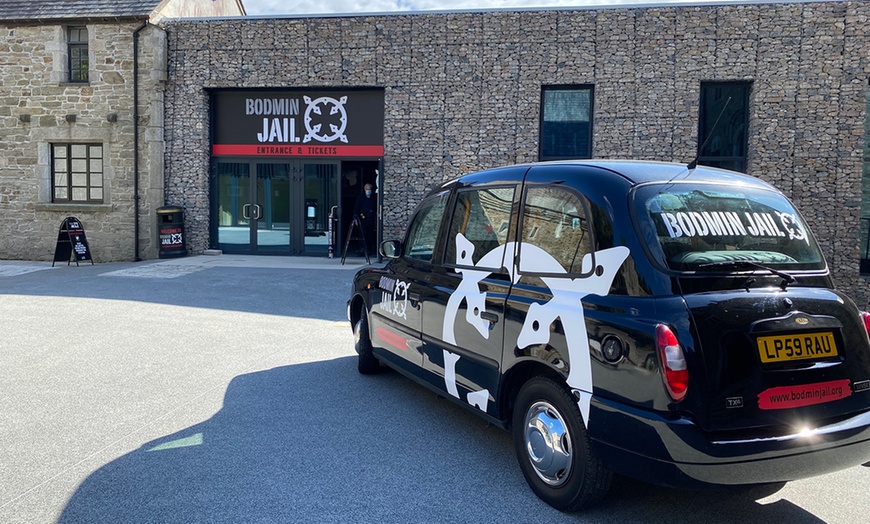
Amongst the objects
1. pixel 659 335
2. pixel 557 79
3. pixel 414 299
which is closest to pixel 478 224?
pixel 414 299

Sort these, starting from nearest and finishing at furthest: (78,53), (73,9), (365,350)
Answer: (365,350) < (73,9) < (78,53)

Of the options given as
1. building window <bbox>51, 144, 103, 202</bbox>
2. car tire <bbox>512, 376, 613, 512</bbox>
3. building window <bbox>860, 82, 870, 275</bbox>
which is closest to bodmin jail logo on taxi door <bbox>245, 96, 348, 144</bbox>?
building window <bbox>51, 144, 103, 202</bbox>

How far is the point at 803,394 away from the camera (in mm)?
2918

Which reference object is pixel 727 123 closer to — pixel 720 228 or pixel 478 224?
pixel 478 224

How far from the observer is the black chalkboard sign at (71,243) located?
51.1ft

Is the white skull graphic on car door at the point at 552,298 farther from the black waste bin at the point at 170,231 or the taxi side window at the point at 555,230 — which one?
the black waste bin at the point at 170,231

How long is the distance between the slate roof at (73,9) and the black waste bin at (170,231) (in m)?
4.93

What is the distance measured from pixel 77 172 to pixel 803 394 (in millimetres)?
18558

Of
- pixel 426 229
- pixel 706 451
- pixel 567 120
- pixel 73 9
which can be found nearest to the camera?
pixel 706 451

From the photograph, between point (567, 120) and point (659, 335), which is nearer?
point (659, 335)

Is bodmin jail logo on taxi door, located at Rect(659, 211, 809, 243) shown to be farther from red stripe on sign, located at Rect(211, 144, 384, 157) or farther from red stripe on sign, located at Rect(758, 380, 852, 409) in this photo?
red stripe on sign, located at Rect(211, 144, 384, 157)

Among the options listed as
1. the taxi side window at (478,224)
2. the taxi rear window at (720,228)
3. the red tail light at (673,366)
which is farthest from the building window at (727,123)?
the red tail light at (673,366)

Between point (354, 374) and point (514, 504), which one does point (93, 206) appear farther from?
point (514, 504)

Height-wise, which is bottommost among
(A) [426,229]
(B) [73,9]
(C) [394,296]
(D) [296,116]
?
(C) [394,296]
